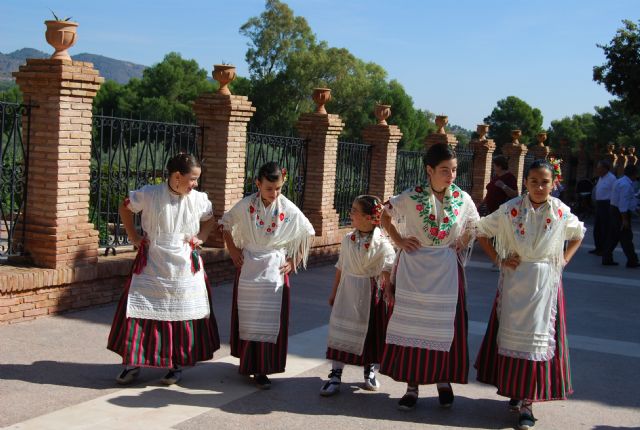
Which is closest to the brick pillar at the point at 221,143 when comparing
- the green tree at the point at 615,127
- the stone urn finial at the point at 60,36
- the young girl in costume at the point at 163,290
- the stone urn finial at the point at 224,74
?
the stone urn finial at the point at 224,74

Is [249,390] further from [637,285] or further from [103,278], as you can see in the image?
[637,285]

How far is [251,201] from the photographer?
18.7ft

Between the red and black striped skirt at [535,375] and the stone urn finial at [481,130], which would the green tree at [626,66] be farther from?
the red and black striped skirt at [535,375]

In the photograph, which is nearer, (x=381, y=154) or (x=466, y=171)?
(x=381, y=154)

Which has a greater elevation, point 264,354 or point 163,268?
point 163,268

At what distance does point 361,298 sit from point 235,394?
1.07m

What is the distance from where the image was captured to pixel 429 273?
17.1ft

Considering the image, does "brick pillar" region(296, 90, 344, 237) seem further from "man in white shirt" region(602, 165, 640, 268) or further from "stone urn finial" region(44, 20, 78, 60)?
"stone urn finial" region(44, 20, 78, 60)

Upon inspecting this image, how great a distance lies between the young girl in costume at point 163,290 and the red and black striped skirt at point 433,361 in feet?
4.32

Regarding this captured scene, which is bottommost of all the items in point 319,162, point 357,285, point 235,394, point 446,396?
point 235,394

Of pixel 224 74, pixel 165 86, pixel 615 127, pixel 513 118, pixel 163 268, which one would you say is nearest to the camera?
pixel 163 268

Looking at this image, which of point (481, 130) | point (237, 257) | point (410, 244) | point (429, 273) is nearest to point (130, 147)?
point (237, 257)

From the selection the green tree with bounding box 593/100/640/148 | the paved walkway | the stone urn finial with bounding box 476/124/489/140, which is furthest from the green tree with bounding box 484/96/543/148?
the paved walkway

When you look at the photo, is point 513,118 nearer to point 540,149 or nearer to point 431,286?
point 540,149
